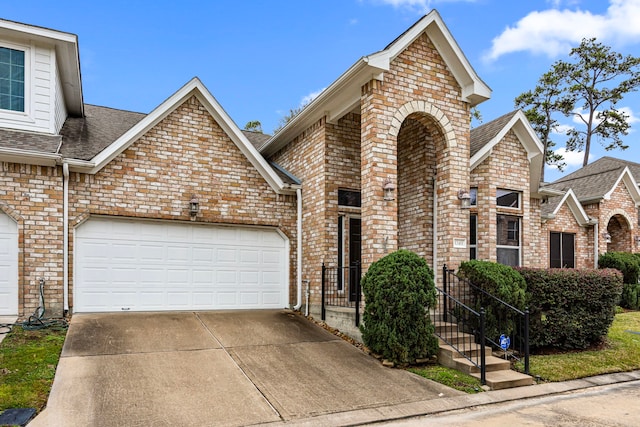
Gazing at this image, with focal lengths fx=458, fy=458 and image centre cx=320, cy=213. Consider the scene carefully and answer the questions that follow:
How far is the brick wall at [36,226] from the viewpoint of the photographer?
8.57m

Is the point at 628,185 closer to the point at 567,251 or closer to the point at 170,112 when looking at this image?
the point at 567,251

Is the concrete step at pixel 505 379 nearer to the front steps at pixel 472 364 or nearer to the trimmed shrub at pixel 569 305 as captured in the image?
the front steps at pixel 472 364

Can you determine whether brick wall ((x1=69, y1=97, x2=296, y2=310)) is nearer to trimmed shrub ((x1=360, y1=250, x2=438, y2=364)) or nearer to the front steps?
trimmed shrub ((x1=360, y1=250, x2=438, y2=364))

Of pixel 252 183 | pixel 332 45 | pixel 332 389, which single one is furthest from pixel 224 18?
pixel 332 389

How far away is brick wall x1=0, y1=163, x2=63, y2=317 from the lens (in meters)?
8.57

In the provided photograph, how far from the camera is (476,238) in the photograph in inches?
443

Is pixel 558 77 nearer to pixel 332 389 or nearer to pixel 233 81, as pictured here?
pixel 233 81

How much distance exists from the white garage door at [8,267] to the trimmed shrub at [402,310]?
6591mm

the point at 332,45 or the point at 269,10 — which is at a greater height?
the point at 269,10

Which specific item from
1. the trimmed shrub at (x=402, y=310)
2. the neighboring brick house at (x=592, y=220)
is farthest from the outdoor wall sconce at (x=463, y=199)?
the neighboring brick house at (x=592, y=220)

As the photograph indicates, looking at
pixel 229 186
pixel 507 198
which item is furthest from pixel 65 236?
pixel 507 198

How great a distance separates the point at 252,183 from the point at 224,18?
8847mm

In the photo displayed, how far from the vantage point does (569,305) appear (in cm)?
876

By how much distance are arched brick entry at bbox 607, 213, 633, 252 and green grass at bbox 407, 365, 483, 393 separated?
1485 centimetres
